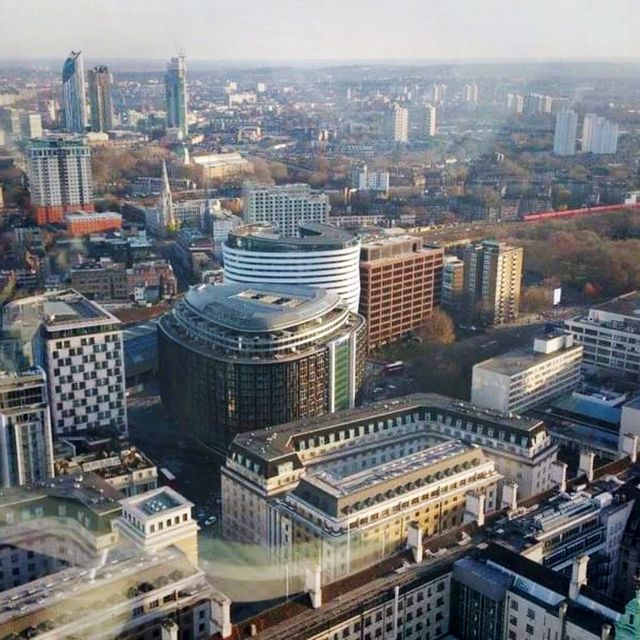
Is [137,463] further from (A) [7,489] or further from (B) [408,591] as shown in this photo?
(B) [408,591]

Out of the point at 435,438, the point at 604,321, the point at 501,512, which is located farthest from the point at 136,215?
the point at 501,512

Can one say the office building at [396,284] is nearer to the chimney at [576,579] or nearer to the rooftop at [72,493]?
the rooftop at [72,493]

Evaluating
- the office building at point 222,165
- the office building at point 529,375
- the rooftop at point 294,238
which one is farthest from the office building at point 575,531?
the office building at point 222,165

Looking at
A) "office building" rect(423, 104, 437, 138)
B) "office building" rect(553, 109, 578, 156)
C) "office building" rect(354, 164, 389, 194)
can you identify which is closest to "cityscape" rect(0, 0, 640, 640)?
"office building" rect(354, 164, 389, 194)

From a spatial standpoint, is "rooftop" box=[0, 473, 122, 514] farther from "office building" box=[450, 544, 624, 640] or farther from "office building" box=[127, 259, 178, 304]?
"office building" box=[127, 259, 178, 304]

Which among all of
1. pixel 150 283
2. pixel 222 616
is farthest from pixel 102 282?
pixel 222 616

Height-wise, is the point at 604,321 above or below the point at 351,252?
below

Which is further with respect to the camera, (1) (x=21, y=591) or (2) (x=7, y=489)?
(2) (x=7, y=489)
